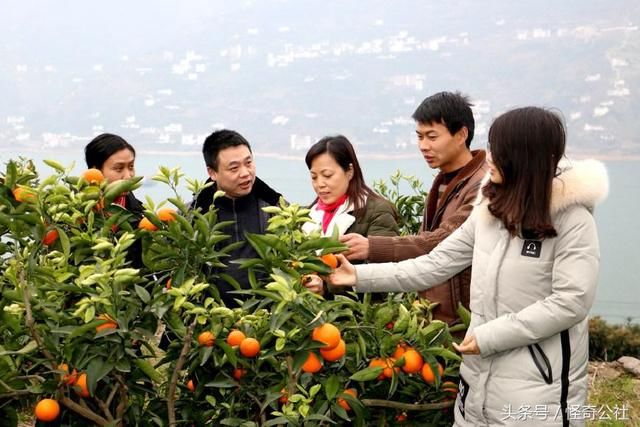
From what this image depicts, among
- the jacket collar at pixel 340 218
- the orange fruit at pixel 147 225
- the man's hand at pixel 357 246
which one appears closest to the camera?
the orange fruit at pixel 147 225

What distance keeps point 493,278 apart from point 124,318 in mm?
756

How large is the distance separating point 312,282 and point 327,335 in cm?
17

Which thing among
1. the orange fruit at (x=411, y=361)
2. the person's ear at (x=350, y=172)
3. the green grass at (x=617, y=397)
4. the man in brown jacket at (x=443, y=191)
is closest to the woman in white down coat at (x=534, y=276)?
the orange fruit at (x=411, y=361)

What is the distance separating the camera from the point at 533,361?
165 centimetres

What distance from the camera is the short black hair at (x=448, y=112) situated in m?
2.23

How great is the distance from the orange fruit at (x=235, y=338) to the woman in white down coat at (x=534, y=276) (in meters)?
0.46

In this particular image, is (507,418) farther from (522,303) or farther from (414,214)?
(414,214)

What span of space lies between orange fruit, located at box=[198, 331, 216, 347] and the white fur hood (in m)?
0.74

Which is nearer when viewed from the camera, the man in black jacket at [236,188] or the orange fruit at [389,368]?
the orange fruit at [389,368]

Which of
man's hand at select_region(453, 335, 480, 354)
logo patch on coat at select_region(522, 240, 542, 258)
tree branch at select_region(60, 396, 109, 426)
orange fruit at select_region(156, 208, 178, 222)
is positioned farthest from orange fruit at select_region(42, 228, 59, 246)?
logo patch on coat at select_region(522, 240, 542, 258)

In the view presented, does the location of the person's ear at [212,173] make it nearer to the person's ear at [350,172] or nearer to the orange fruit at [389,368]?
the person's ear at [350,172]

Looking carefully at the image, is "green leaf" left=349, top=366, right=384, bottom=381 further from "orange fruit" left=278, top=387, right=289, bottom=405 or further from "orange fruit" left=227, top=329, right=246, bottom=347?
"orange fruit" left=227, top=329, right=246, bottom=347

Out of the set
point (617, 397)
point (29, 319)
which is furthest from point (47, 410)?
point (617, 397)

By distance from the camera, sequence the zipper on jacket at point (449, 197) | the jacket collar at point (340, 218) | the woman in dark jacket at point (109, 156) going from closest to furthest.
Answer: the zipper on jacket at point (449, 197), the jacket collar at point (340, 218), the woman in dark jacket at point (109, 156)
